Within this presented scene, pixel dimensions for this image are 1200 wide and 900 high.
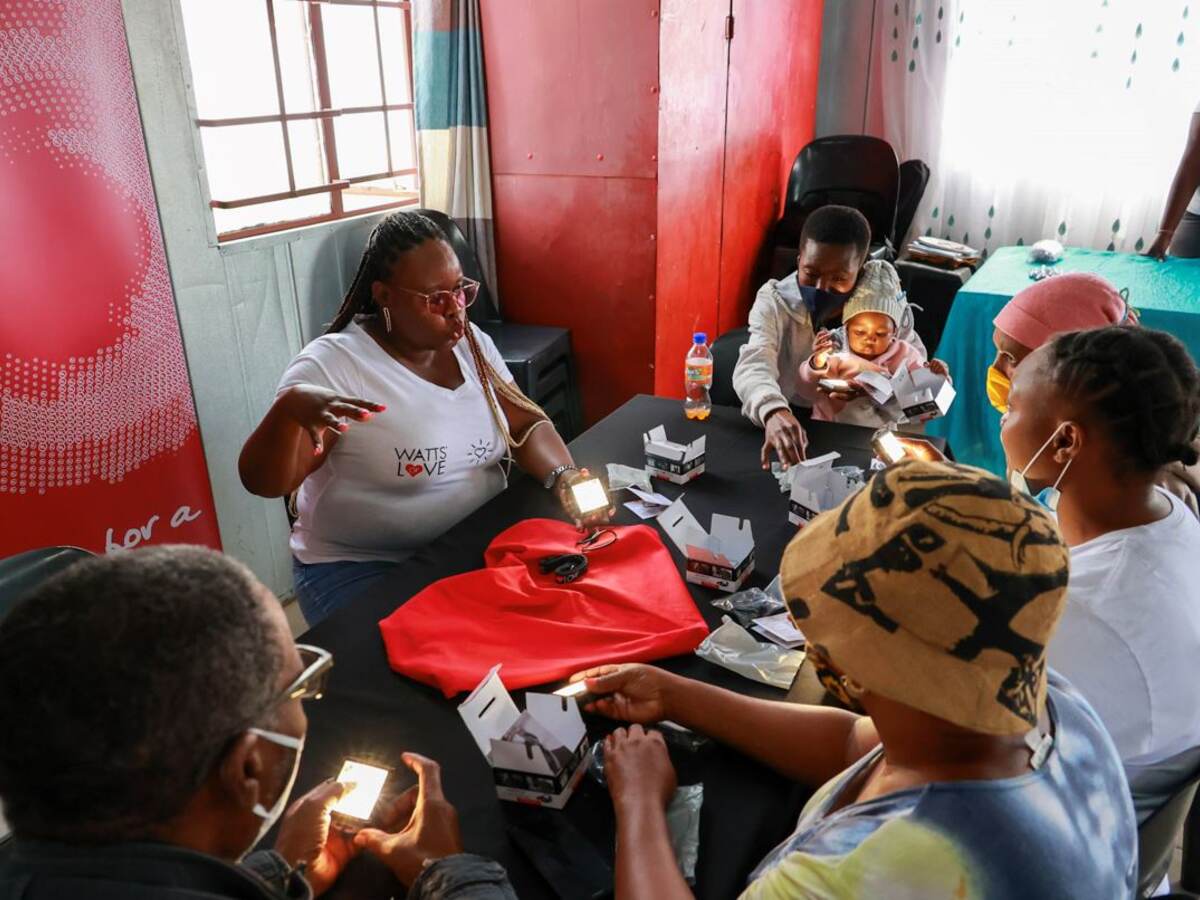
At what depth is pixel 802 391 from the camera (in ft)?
9.45

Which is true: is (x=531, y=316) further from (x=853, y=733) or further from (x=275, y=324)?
(x=853, y=733)

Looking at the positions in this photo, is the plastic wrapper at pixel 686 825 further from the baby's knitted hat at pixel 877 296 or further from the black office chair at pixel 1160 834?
the baby's knitted hat at pixel 877 296

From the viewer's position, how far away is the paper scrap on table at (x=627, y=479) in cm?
209

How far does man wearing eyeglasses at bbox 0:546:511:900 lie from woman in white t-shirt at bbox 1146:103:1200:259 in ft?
15.1

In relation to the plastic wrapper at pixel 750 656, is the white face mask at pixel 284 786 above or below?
above

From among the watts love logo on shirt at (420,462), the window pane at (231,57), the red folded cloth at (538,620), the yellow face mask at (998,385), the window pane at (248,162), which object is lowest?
the red folded cloth at (538,620)

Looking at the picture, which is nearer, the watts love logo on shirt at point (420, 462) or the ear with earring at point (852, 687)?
the ear with earring at point (852, 687)

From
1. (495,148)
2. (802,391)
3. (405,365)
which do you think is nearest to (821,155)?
(495,148)

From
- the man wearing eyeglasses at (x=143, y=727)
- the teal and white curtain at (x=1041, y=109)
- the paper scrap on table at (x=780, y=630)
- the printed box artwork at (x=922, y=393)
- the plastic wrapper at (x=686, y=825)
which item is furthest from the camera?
the teal and white curtain at (x=1041, y=109)

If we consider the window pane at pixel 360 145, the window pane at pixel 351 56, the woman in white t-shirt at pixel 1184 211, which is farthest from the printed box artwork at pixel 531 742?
the woman in white t-shirt at pixel 1184 211

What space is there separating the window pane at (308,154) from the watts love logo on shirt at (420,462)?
5.67 feet

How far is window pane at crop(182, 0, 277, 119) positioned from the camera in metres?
2.83

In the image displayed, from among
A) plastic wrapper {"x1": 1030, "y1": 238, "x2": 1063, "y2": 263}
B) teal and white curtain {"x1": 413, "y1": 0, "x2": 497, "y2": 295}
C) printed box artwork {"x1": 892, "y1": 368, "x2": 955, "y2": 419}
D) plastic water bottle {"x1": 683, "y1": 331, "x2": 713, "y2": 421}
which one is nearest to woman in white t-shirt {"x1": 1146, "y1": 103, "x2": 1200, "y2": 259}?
plastic wrapper {"x1": 1030, "y1": 238, "x2": 1063, "y2": 263}

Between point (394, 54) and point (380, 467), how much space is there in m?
2.50
